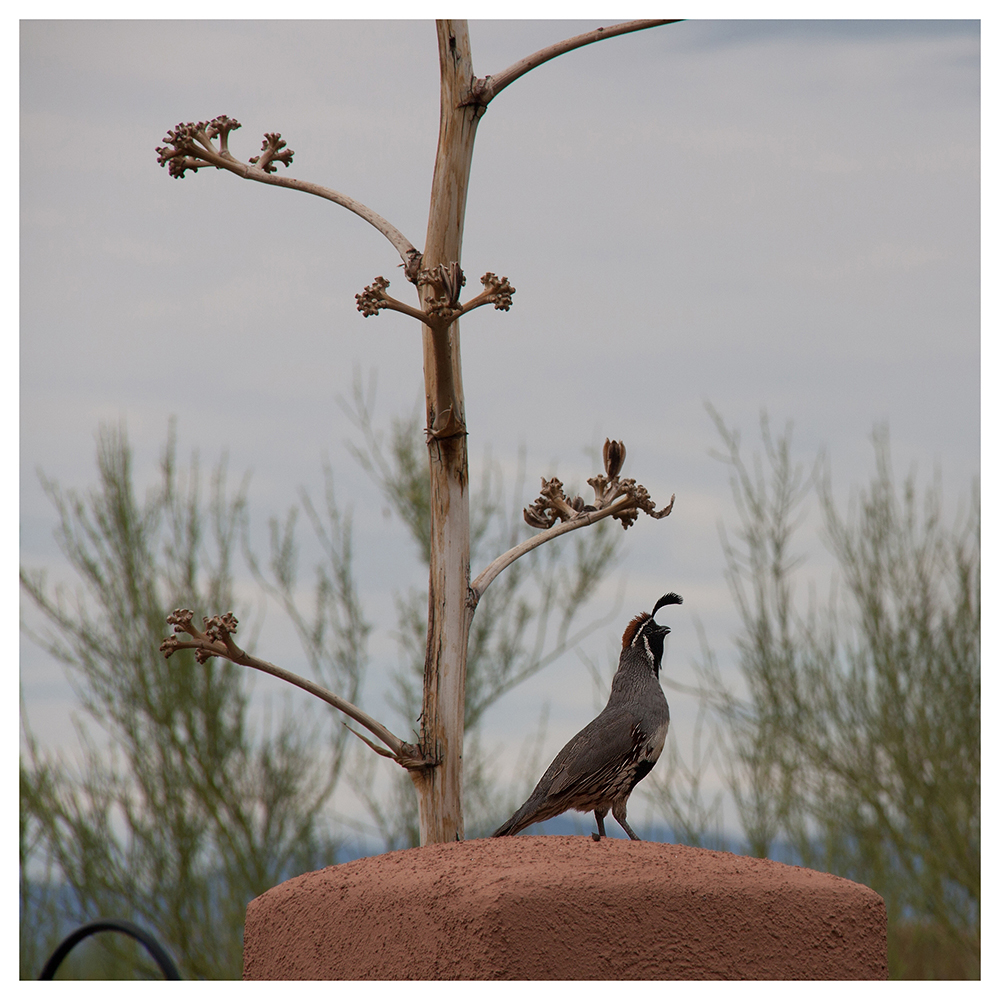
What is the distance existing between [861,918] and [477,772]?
3605 mm

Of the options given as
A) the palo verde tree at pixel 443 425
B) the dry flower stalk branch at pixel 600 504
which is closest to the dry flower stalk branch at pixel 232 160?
the palo verde tree at pixel 443 425

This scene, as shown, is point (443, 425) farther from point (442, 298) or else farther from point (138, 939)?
point (138, 939)

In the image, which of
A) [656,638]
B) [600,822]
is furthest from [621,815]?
[656,638]

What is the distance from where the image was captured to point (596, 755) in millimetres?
2014

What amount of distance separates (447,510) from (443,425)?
167 millimetres

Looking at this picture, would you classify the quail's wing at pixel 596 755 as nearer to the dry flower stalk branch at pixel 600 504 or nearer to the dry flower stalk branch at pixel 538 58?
the dry flower stalk branch at pixel 600 504

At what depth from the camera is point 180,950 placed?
523cm

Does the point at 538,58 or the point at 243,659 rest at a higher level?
the point at 538,58

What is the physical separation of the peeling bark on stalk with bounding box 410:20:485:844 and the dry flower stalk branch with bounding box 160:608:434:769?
49 millimetres

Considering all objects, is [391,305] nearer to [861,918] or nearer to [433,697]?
[433,697]

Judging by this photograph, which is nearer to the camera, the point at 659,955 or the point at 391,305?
the point at 659,955

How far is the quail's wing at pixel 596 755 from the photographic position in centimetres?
201

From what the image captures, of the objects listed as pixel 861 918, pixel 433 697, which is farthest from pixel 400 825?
pixel 861 918

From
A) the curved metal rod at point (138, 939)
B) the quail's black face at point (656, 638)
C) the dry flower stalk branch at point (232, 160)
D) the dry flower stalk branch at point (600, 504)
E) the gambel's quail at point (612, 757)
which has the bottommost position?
the curved metal rod at point (138, 939)
